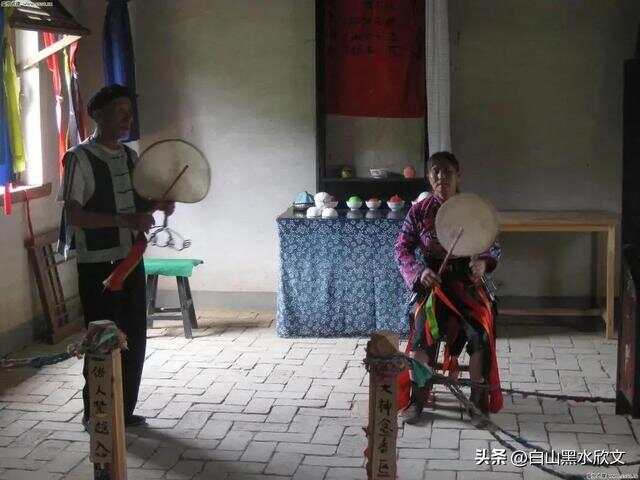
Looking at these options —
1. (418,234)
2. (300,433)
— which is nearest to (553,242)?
(418,234)

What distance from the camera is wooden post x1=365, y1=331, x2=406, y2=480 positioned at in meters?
2.68

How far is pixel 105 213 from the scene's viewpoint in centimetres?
408

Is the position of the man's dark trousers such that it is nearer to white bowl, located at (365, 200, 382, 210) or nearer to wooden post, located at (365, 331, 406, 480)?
wooden post, located at (365, 331, 406, 480)

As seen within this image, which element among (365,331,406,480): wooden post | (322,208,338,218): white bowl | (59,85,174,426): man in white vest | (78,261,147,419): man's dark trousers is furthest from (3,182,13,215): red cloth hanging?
(365,331,406,480): wooden post

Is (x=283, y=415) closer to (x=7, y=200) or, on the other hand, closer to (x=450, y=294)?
(x=450, y=294)

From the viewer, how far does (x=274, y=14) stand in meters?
6.57

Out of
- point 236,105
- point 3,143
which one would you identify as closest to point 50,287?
point 3,143

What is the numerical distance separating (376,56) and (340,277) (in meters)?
1.59

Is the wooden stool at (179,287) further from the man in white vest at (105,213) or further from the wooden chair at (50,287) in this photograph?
the man in white vest at (105,213)

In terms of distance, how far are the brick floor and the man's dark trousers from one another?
256mm

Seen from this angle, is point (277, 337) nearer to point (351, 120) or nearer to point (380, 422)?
point (351, 120)

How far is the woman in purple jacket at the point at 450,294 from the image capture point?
4.25 meters

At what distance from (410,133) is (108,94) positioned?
3006 millimetres

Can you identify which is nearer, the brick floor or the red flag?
the brick floor
